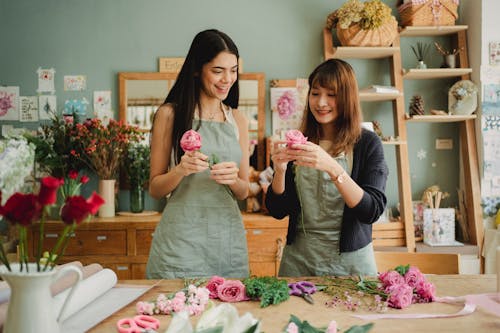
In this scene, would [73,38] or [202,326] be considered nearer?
[202,326]

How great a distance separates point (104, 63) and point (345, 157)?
107 inches

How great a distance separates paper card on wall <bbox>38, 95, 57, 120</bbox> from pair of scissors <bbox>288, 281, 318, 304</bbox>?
3122mm

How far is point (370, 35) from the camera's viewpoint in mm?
3596

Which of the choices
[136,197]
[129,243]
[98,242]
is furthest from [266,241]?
[98,242]

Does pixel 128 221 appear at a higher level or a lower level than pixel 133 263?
higher

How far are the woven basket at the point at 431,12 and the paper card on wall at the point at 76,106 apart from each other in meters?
2.83

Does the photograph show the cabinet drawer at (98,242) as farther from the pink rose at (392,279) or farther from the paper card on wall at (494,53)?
the paper card on wall at (494,53)

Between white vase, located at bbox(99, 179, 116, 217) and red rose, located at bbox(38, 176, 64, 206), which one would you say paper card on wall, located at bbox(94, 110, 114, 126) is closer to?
white vase, located at bbox(99, 179, 116, 217)

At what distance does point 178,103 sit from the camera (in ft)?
6.49

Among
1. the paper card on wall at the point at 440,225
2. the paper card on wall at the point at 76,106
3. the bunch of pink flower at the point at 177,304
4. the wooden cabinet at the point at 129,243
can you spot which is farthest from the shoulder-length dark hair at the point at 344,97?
the paper card on wall at the point at 76,106

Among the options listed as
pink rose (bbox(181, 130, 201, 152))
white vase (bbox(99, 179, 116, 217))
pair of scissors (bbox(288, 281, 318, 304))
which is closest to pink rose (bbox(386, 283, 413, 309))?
pair of scissors (bbox(288, 281, 318, 304))

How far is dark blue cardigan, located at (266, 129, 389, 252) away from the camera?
5.75 ft

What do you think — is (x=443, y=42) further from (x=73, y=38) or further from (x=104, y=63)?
(x=73, y=38)

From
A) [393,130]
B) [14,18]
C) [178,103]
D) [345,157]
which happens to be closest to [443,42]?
[393,130]
